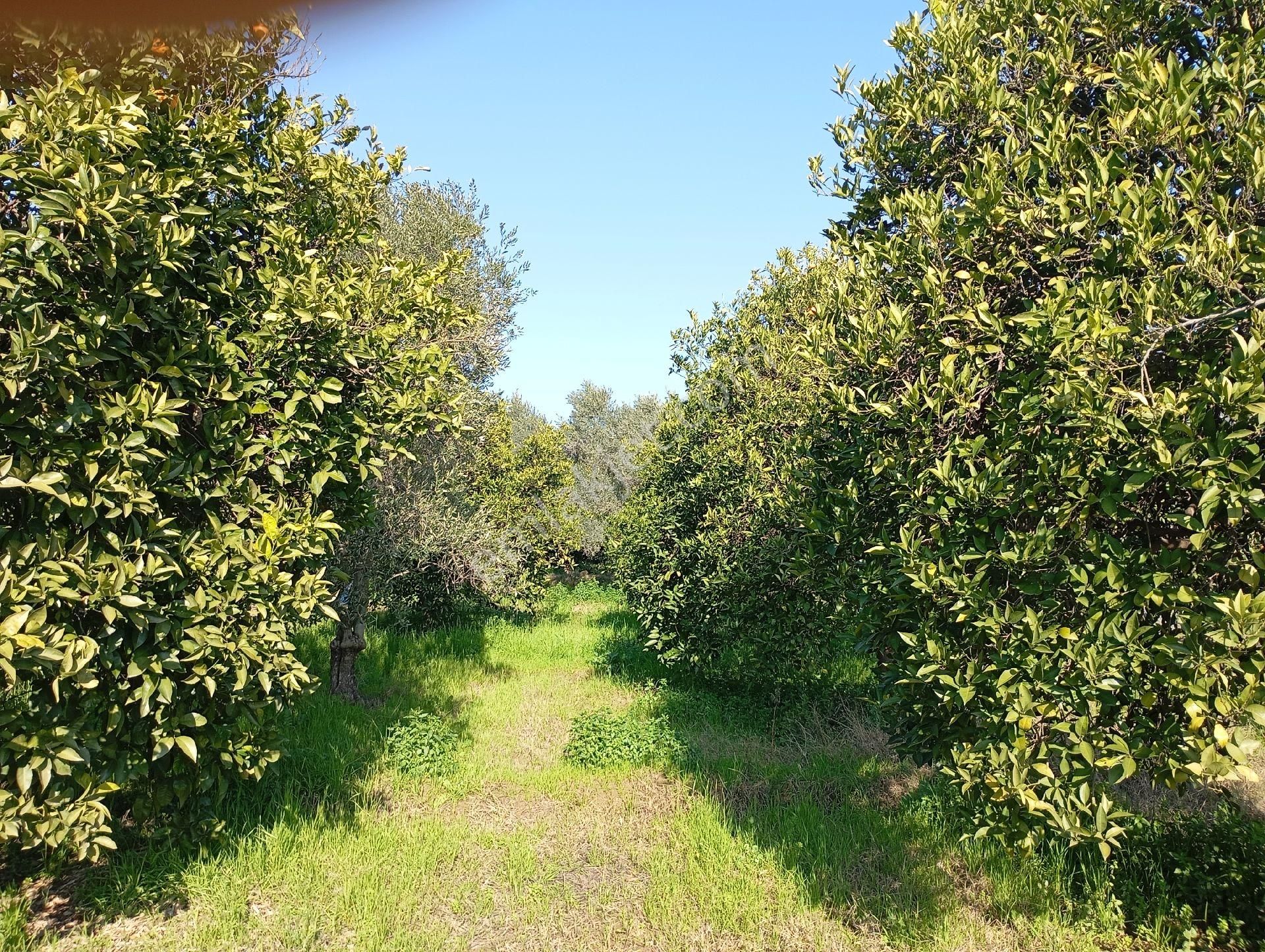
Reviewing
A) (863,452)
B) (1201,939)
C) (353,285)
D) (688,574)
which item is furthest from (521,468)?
(1201,939)

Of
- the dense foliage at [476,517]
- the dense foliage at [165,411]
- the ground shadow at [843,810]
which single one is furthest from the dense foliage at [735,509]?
the dense foliage at [165,411]

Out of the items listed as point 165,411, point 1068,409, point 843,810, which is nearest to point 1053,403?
point 1068,409

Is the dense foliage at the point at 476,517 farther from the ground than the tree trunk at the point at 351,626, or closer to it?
farther from the ground

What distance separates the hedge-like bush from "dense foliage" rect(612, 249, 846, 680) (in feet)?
11.7

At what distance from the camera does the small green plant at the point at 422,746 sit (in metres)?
6.87

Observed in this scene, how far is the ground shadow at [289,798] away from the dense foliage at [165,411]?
39 centimetres

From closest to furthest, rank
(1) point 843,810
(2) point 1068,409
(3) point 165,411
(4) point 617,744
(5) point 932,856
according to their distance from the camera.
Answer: (2) point 1068,409 → (3) point 165,411 → (5) point 932,856 → (1) point 843,810 → (4) point 617,744

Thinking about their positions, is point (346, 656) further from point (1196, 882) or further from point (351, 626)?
point (1196, 882)

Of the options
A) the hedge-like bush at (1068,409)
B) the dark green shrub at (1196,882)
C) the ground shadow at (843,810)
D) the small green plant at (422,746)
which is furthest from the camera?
the small green plant at (422,746)

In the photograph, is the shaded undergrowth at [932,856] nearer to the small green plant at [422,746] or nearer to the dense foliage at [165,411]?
the small green plant at [422,746]

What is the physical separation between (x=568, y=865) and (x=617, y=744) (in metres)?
2.12

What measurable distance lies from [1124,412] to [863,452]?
1.42 m

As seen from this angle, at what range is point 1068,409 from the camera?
139 inches

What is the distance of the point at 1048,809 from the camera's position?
11.7 ft
